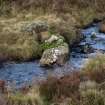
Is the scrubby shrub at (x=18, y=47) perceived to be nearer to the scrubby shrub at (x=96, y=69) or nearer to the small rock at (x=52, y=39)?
the small rock at (x=52, y=39)

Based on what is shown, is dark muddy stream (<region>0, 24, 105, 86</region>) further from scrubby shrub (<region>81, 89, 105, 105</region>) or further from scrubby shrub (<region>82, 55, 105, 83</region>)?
scrubby shrub (<region>81, 89, 105, 105</region>)

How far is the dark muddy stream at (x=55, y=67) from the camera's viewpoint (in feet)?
60.3

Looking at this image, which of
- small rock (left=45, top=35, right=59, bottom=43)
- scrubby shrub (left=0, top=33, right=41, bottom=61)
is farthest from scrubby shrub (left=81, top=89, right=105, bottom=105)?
small rock (left=45, top=35, right=59, bottom=43)

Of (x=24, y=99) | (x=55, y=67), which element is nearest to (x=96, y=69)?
(x=55, y=67)

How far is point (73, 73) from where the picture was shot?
53.0 feet

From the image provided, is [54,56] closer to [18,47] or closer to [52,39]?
[52,39]

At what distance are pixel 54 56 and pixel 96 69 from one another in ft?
16.6

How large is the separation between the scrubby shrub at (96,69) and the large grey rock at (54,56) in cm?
339

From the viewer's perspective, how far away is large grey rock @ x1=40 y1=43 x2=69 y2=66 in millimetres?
20703

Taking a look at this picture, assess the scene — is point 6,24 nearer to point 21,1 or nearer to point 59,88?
point 21,1

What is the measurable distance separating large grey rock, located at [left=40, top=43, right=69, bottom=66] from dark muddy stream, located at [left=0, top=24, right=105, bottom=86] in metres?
0.36

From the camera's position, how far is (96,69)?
16266 millimetres

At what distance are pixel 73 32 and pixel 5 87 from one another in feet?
37.3

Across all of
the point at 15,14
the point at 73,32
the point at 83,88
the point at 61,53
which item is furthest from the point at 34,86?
the point at 15,14
